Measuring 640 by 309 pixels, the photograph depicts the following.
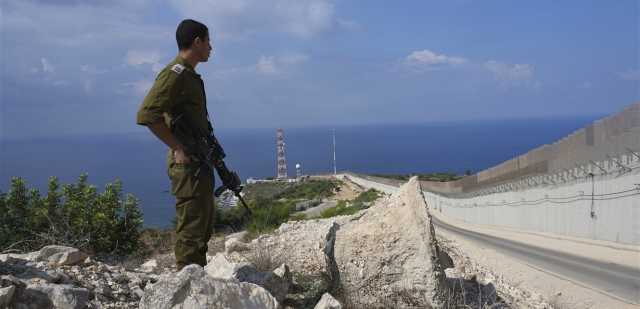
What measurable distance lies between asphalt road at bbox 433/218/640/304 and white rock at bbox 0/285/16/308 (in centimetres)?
779

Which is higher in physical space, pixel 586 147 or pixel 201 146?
pixel 586 147

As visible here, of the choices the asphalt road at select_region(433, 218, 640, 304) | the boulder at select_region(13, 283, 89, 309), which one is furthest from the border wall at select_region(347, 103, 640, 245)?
the boulder at select_region(13, 283, 89, 309)

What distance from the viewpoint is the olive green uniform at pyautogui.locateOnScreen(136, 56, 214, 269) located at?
4.39 metres

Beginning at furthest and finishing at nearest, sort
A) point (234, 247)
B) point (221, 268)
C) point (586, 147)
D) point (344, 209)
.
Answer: point (344, 209) < point (586, 147) < point (234, 247) < point (221, 268)

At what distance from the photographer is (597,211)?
15070 millimetres

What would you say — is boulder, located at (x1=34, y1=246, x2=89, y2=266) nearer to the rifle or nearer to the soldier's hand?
the rifle

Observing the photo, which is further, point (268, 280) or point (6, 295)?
point (268, 280)

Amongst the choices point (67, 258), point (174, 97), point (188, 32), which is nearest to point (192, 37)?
point (188, 32)

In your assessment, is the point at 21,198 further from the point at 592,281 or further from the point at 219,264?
the point at 592,281

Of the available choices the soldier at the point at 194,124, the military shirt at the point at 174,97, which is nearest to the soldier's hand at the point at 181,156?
the soldier at the point at 194,124

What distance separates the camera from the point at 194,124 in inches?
183

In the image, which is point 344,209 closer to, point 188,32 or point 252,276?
point 252,276

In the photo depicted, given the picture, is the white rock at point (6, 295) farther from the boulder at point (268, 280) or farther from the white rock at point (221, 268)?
the boulder at point (268, 280)

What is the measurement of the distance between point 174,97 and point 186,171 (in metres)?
0.63
